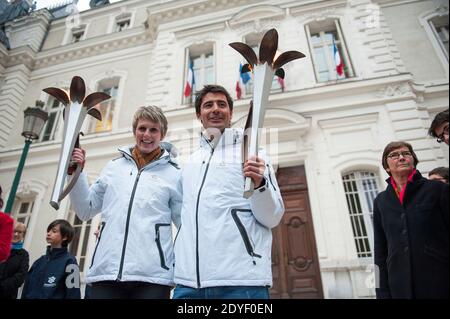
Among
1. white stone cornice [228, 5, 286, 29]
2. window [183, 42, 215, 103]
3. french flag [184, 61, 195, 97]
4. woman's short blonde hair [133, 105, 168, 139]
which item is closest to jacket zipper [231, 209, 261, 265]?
woman's short blonde hair [133, 105, 168, 139]

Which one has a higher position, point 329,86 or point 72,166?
point 329,86

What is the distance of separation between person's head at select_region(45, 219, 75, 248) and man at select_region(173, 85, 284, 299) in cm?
214

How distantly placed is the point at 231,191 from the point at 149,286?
71 cm

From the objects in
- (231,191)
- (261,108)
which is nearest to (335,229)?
(231,191)

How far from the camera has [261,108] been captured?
49.1 inches

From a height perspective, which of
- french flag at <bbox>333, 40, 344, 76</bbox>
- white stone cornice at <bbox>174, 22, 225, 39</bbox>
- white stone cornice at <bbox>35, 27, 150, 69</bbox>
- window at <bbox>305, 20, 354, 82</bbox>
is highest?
white stone cornice at <bbox>35, 27, 150, 69</bbox>

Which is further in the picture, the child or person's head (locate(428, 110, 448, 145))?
the child

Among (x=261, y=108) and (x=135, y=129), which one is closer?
(x=261, y=108)

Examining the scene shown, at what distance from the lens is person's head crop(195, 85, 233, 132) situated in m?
1.92

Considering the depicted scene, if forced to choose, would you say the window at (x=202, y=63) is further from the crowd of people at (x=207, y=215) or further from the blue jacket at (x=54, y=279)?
the crowd of people at (x=207, y=215)

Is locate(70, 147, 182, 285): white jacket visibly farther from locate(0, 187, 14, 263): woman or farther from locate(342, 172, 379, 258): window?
locate(342, 172, 379, 258): window

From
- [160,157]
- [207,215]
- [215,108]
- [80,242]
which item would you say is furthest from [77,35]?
[207,215]

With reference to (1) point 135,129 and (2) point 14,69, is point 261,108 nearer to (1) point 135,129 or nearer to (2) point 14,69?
(1) point 135,129

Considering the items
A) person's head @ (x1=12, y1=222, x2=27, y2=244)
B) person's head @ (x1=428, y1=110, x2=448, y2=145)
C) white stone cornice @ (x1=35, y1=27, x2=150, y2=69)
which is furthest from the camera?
white stone cornice @ (x1=35, y1=27, x2=150, y2=69)
